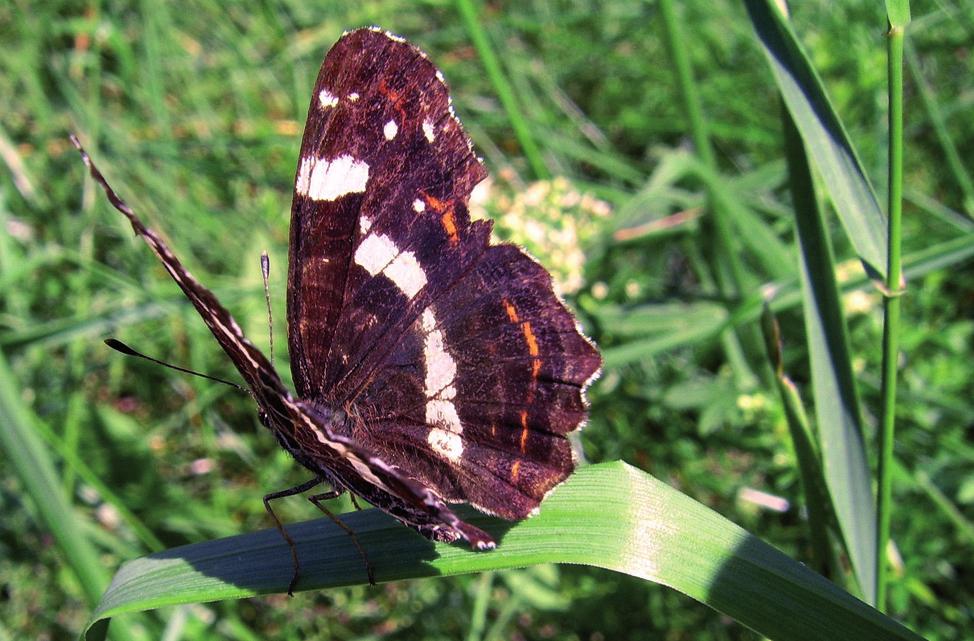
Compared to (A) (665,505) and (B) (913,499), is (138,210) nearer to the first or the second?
(A) (665,505)

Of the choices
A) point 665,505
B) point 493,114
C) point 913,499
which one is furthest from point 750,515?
point 493,114

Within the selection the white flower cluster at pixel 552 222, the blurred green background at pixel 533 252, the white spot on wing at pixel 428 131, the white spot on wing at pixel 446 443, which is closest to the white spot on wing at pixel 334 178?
the white spot on wing at pixel 428 131

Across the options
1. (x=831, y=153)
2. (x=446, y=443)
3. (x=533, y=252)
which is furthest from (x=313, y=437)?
(x=533, y=252)

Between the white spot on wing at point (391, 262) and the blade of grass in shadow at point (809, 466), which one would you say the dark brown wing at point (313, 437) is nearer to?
the white spot on wing at point (391, 262)

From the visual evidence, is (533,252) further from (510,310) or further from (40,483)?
(40,483)

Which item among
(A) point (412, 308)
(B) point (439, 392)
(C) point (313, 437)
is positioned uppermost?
(A) point (412, 308)
